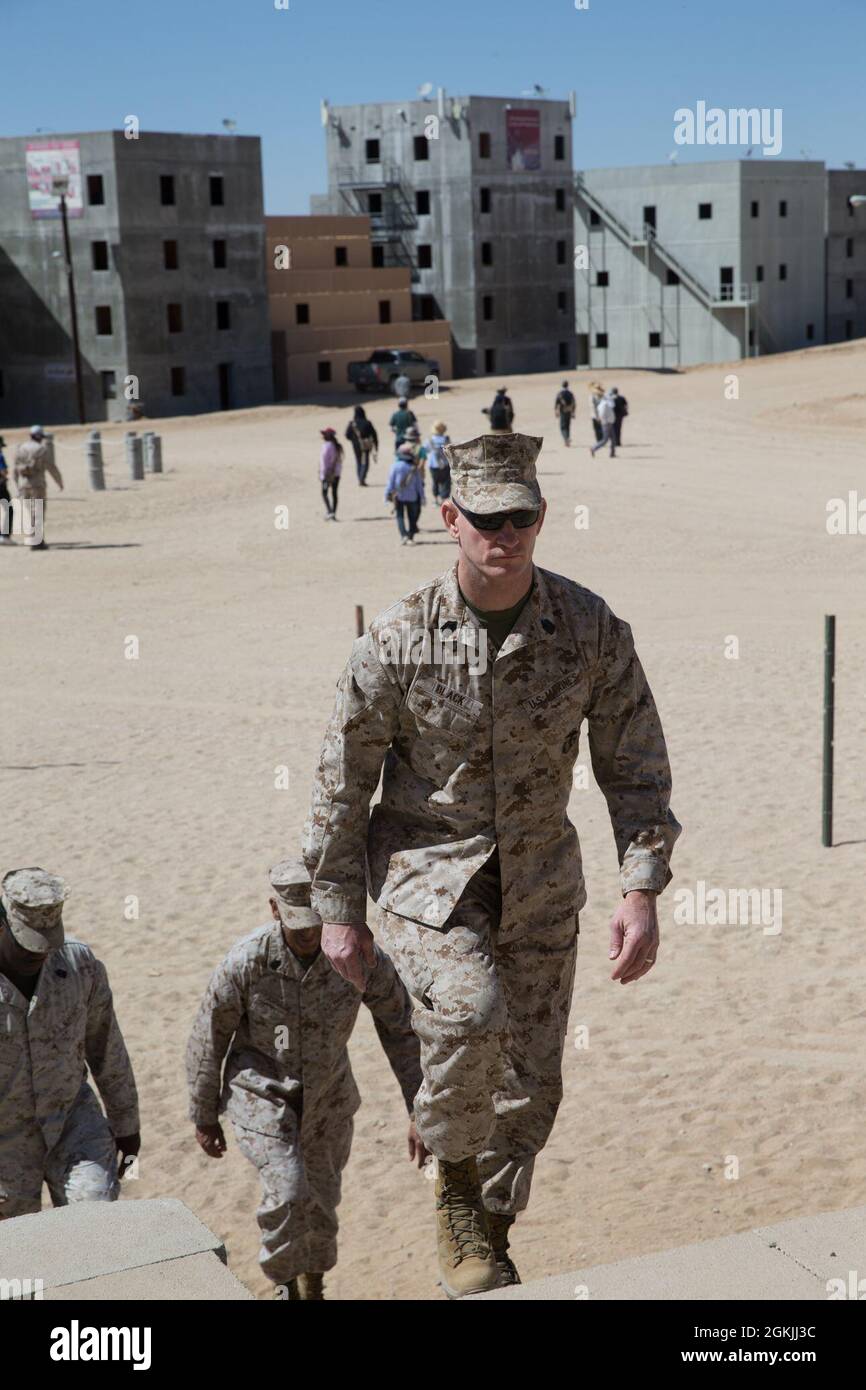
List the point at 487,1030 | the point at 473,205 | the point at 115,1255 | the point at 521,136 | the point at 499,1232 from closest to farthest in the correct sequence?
the point at 115,1255, the point at 487,1030, the point at 499,1232, the point at 473,205, the point at 521,136

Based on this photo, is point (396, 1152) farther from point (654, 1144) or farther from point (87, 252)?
point (87, 252)

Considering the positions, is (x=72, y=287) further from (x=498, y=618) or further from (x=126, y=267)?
(x=498, y=618)

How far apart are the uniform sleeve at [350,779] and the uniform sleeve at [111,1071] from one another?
2297 mm

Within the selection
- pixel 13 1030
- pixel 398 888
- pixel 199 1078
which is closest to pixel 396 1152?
pixel 199 1078

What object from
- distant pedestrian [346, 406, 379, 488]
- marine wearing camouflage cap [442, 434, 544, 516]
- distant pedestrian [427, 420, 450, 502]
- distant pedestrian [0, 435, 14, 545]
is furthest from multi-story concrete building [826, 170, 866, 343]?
marine wearing camouflage cap [442, 434, 544, 516]

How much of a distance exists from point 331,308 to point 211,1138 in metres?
59.6

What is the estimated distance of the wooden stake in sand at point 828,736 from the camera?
39.5 feet

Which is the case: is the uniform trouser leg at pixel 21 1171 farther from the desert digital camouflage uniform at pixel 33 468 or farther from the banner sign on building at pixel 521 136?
the banner sign on building at pixel 521 136

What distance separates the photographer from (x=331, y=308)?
63.6 m

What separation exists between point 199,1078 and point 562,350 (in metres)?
66.3

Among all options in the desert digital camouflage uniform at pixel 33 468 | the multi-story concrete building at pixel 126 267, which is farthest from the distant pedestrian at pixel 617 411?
the multi-story concrete building at pixel 126 267

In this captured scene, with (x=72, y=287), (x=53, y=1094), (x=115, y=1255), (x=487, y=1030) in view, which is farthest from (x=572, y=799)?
(x=72, y=287)

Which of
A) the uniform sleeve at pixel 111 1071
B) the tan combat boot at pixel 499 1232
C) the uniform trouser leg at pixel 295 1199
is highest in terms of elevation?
the tan combat boot at pixel 499 1232

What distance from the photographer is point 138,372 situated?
5578 centimetres
